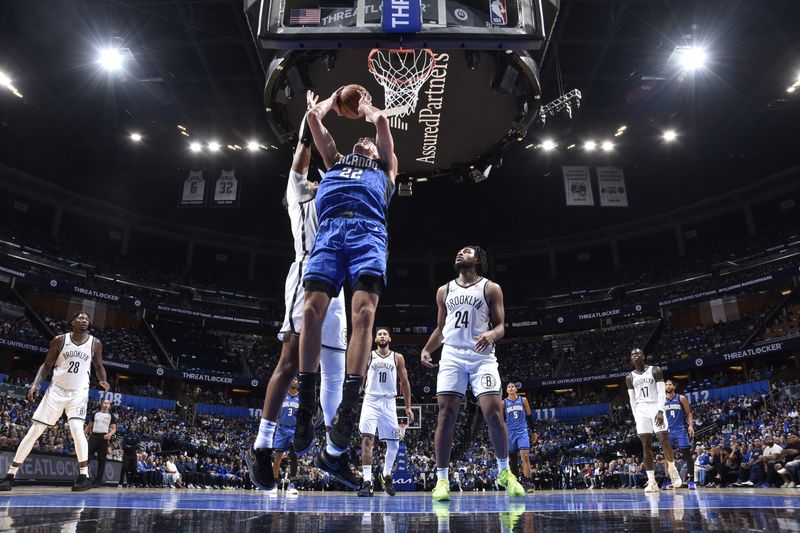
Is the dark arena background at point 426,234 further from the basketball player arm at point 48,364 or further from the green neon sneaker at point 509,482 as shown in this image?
the green neon sneaker at point 509,482

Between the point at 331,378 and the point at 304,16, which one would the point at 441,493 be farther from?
the point at 304,16

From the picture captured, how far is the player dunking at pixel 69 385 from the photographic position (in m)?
7.33

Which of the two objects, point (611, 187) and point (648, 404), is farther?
point (611, 187)

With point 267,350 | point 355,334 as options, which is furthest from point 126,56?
point 267,350

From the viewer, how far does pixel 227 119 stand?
22.0 metres

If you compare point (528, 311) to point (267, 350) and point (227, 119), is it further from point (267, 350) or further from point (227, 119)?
point (227, 119)

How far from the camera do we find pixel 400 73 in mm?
9484

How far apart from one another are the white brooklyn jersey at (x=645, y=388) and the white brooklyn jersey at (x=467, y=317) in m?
5.32

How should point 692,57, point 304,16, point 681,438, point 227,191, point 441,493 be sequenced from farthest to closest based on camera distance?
point 227,191 → point 692,57 → point 681,438 → point 304,16 → point 441,493

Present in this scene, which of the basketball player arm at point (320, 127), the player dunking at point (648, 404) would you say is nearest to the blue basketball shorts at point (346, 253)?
the basketball player arm at point (320, 127)

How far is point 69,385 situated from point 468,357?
5473 millimetres

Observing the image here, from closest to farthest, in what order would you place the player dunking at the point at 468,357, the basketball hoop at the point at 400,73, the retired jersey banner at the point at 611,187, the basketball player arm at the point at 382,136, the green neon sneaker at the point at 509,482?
the basketball player arm at the point at 382,136 < the player dunking at the point at 468,357 < the green neon sneaker at the point at 509,482 < the basketball hoop at the point at 400,73 < the retired jersey banner at the point at 611,187

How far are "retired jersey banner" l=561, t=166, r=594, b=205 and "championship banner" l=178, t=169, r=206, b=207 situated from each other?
573 inches

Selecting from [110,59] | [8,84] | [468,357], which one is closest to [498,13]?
[468,357]
